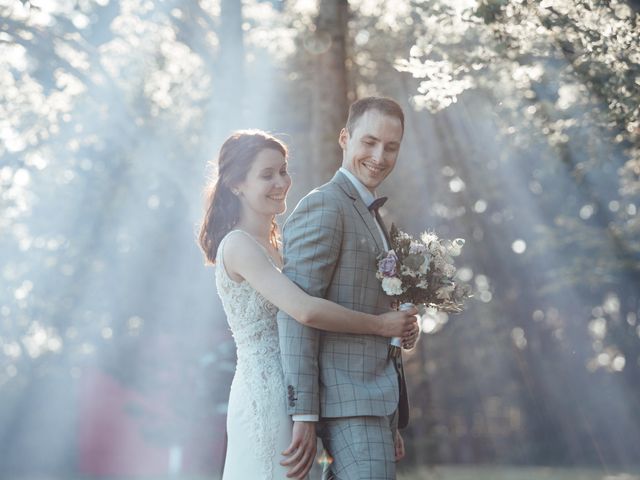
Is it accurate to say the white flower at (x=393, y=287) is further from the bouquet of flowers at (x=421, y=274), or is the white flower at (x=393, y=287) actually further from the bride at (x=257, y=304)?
the bride at (x=257, y=304)

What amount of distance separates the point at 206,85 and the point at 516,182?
33.3 ft

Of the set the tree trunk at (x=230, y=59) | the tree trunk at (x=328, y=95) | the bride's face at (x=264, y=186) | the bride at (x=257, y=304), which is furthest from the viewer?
the tree trunk at (x=230, y=59)

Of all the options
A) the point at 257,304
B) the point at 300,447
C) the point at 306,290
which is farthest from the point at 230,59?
the point at 300,447

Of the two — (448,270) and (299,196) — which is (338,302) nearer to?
(448,270)

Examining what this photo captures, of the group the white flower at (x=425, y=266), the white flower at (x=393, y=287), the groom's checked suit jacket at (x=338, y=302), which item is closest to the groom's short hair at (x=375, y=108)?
the groom's checked suit jacket at (x=338, y=302)

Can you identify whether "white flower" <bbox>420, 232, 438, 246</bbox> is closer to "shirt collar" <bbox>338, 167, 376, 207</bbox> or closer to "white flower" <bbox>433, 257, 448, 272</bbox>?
"white flower" <bbox>433, 257, 448, 272</bbox>

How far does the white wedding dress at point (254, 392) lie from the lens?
438 centimetres

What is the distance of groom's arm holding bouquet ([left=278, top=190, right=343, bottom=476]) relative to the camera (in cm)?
403

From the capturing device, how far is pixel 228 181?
4.94m

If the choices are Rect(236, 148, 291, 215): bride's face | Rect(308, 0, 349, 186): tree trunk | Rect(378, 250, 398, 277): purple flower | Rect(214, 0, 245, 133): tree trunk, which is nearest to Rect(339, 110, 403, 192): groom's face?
Rect(378, 250, 398, 277): purple flower

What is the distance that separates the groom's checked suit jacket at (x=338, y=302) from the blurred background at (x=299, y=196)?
169 centimetres

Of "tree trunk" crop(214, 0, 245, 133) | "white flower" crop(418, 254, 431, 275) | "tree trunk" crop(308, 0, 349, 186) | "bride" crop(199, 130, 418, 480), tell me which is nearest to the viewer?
"bride" crop(199, 130, 418, 480)

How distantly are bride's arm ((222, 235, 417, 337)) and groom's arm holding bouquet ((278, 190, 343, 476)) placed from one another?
0.05 m

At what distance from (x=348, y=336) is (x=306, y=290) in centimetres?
27
